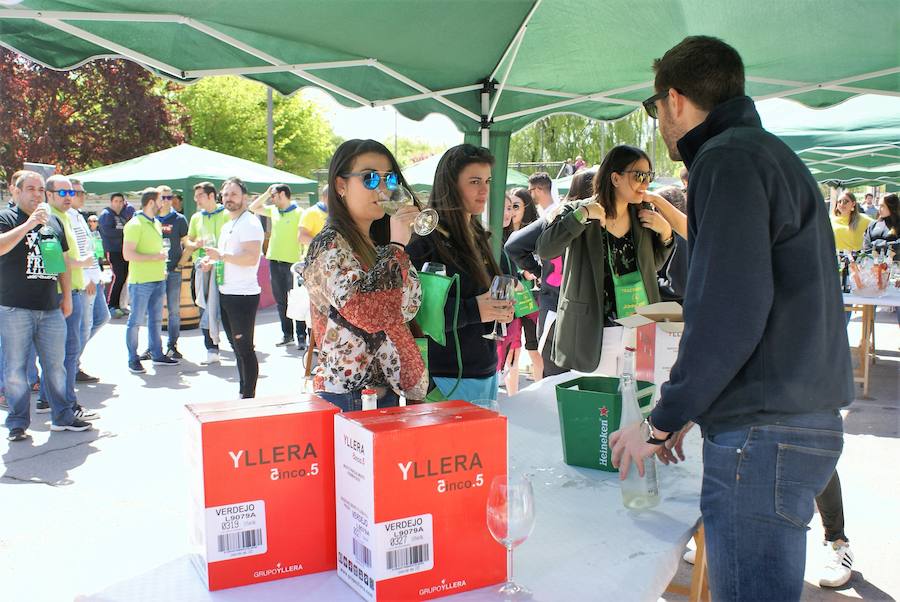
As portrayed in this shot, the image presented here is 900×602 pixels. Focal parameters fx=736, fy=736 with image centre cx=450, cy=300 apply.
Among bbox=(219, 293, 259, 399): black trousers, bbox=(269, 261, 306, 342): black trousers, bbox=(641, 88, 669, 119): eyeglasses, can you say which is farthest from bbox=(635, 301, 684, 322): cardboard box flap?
bbox=(269, 261, 306, 342): black trousers

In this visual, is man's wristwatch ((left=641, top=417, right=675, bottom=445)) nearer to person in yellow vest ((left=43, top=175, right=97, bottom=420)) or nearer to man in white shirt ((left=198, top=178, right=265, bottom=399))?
man in white shirt ((left=198, top=178, right=265, bottom=399))

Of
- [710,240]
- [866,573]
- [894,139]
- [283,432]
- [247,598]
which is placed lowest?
[866,573]

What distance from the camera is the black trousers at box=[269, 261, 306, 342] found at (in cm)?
860

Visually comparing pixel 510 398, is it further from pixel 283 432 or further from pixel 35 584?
pixel 35 584

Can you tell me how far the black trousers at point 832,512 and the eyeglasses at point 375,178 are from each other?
2.24 meters

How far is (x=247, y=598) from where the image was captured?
1.28 meters

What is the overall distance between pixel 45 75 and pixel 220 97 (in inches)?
409

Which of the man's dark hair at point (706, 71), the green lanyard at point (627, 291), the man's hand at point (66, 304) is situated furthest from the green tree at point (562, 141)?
the man's dark hair at point (706, 71)

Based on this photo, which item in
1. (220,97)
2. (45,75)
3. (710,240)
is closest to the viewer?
(710,240)

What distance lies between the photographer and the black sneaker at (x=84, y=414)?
5516mm

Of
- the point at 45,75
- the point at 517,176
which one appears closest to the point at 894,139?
the point at 517,176

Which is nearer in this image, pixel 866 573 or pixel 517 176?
pixel 866 573

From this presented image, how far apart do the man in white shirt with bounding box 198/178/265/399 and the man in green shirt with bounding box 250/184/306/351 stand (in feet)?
6.88

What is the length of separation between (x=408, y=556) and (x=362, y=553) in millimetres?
80
